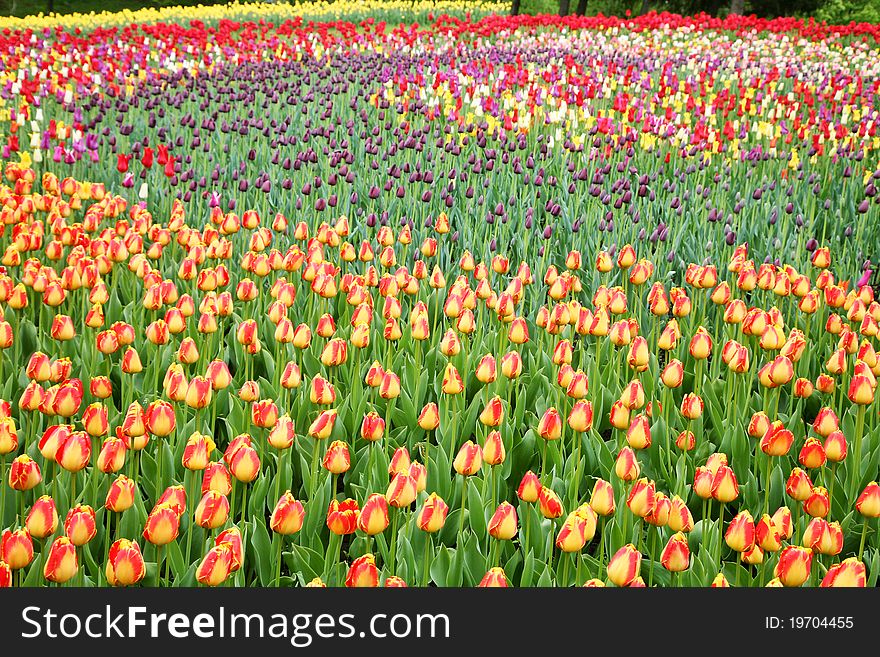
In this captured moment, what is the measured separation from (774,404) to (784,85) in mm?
10977

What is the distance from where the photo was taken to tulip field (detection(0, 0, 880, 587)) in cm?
226

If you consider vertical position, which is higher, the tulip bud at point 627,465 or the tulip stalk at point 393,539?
the tulip bud at point 627,465

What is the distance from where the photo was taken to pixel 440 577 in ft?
8.25

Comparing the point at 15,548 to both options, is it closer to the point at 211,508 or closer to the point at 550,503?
the point at 211,508

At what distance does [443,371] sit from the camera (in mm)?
3953

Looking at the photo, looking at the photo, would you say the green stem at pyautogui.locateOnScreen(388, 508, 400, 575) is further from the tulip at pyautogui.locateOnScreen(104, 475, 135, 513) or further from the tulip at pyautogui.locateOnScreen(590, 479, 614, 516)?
the tulip at pyautogui.locateOnScreen(104, 475, 135, 513)

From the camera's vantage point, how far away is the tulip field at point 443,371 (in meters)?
2.26

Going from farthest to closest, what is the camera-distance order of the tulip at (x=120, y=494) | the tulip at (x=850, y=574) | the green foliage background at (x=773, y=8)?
the green foliage background at (x=773, y=8)
the tulip at (x=120, y=494)
the tulip at (x=850, y=574)

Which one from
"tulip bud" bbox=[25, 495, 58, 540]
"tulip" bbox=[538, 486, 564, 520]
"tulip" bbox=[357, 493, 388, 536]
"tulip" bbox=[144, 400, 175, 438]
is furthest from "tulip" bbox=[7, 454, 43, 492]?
"tulip" bbox=[538, 486, 564, 520]

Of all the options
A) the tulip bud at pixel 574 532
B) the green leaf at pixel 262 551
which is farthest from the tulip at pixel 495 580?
the green leaf at pixel 262 551

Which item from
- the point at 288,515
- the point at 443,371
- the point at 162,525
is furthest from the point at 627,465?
the point at 443,371

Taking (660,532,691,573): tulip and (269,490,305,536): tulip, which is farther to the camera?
(269,490,305,536): tulip

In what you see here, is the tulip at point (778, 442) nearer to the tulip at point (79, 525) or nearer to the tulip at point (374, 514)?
the tulip at point (374, 514)

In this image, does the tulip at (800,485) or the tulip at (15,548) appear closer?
the tulip at (15,548)
